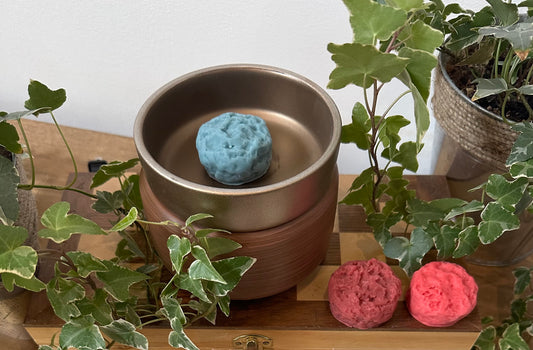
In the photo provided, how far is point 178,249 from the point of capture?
64 cm

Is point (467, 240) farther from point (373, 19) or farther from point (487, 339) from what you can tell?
point (373, 19)

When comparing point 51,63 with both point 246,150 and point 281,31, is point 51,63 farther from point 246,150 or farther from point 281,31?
point 246,150

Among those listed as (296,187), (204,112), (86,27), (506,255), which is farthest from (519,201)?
(86,27)

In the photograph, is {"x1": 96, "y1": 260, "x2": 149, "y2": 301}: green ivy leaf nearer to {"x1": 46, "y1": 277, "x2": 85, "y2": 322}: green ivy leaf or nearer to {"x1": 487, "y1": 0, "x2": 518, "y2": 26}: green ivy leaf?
{"x1": 46, "y1": 277, "x2": 85, "y2": 322}: green ivy leaf

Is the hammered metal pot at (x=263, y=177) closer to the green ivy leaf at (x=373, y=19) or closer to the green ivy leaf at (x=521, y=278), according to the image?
the green ivy leaf at (x=373, y=19)

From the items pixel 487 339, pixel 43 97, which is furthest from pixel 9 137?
pixel 487 339

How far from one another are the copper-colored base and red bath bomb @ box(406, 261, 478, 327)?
0.47ft

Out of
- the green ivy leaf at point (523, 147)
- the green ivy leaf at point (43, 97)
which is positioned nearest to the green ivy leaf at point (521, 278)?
the green ivy leaf at point (523, 147)

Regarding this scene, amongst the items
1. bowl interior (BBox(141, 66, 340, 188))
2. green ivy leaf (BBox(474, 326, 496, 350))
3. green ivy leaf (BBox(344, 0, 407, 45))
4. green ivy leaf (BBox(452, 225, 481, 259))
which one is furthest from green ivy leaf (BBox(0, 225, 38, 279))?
green ivy leaf (BBox(474, 326, 496, 350))

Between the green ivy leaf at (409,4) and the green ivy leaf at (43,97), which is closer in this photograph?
the green ivy leaf at (409,4)

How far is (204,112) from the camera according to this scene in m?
0.86

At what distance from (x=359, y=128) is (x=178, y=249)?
1.14 ft

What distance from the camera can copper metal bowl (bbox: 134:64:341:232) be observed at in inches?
26.0

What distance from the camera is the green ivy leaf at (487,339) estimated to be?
0.88 metres
